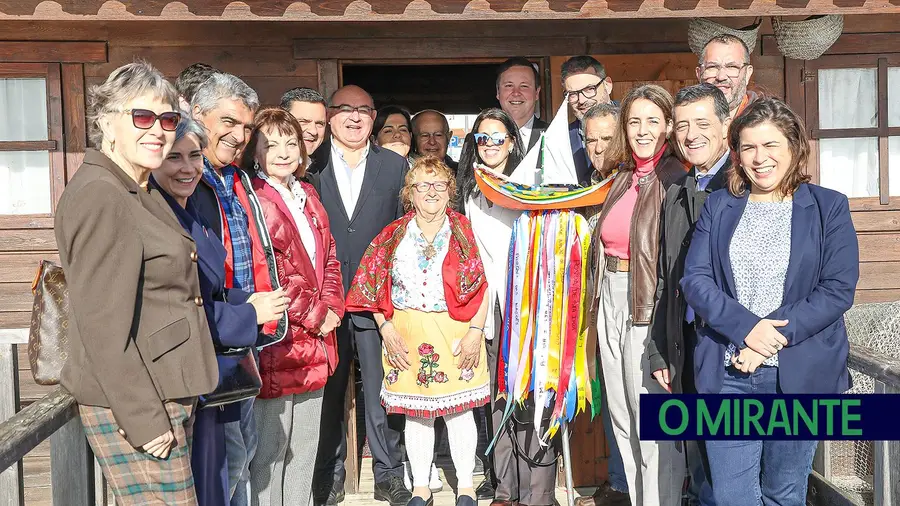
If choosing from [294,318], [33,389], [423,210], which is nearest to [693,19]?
[423,210]

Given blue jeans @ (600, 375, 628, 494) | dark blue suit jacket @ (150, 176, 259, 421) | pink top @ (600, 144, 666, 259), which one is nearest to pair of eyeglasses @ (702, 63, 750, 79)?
pink top @ (600, 144, 666, 259)

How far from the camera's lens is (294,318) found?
324 cm

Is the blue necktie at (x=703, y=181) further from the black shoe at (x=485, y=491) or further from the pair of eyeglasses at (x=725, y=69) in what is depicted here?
the black shoe at (x=485, y=491)

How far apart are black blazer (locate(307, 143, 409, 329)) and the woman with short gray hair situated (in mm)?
1837

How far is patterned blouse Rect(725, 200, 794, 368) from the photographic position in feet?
8.86

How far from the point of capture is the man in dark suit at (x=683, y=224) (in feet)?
9.93

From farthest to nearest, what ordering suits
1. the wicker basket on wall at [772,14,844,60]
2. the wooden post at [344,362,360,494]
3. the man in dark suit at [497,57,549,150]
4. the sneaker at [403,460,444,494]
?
the wicker basket on wall at [772,14,844,60], the man in dark suit at [497,57,549,150], the wooden post at [344,362,360,494], the sneaker at [403,460,444,494]

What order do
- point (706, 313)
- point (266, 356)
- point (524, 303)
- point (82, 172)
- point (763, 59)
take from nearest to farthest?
1. point (82, 172)
2. point (706, 313)
3. point (266, 356)
4. point (524, 303)
5. point (763, 59)

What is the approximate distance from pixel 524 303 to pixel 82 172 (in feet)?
6.69

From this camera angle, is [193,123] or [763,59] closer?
[193,123]

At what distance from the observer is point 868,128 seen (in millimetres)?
5387

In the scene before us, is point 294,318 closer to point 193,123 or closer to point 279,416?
point 279,416

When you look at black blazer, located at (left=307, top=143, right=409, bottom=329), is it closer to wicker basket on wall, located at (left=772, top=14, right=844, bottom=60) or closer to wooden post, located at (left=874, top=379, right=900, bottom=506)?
wooden post, located at (left=874, top=379, right=900, bottom=506)

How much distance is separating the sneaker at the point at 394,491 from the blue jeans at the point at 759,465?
1678 millimetres
